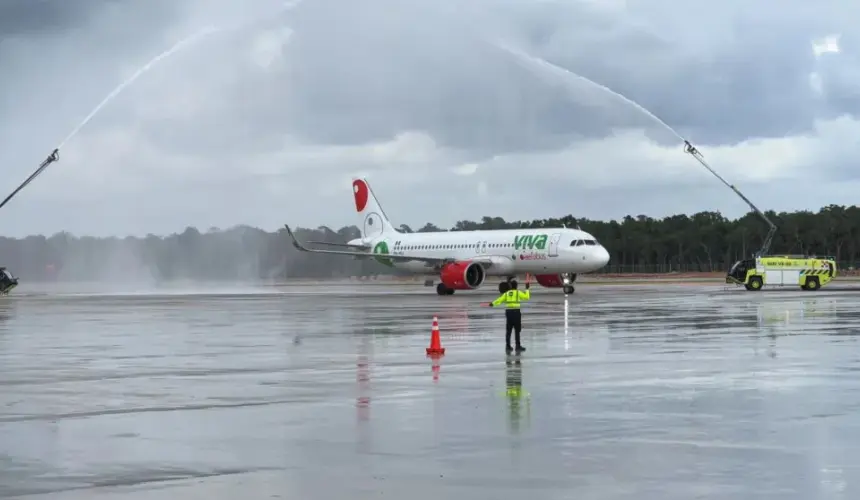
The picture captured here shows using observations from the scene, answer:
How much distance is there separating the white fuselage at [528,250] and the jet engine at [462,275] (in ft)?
5.35

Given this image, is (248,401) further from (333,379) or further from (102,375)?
(102,375)

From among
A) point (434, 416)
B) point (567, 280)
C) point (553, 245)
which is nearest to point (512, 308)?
point (434, 416)

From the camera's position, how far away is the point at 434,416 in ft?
56.1

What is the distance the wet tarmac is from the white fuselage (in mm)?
37832

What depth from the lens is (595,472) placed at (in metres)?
12.4

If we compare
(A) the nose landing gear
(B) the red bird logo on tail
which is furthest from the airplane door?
(B) the red bird logo on tail

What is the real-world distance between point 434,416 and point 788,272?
234 ft

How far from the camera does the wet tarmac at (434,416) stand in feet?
39.4

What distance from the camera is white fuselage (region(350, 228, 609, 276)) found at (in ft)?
242

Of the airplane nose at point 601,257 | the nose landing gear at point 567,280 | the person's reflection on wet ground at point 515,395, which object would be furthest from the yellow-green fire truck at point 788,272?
the person's reflection on wet ground at point 515,395

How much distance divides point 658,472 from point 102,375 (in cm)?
1443

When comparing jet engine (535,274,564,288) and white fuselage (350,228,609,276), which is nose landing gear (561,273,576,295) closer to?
jet engine (535,274,564,288)

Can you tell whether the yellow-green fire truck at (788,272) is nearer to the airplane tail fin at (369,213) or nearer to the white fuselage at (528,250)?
the white fuselage at (528,250)

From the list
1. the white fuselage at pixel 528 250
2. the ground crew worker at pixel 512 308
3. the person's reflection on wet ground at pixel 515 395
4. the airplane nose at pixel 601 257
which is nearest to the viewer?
the person's reflection on wet ground at pixel 515 395
